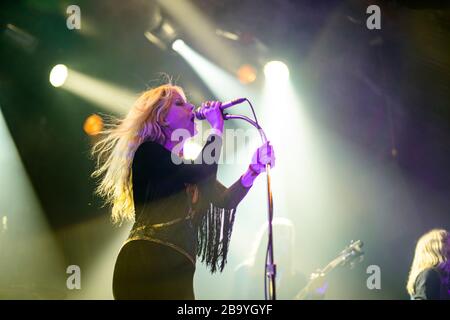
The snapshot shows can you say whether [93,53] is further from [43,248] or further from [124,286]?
[124,286]

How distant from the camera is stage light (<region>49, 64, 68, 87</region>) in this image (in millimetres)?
3877

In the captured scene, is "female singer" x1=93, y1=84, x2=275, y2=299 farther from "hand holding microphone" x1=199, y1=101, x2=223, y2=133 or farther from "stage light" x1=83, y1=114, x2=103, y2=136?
"stage light" x1=83, y1=114, x2=103, y2=136

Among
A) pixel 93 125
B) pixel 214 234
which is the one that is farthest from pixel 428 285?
pixel 93 125

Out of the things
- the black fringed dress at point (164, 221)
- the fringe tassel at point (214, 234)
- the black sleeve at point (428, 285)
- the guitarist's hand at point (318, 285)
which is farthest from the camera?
the guitarist's hand at point (318, 285)

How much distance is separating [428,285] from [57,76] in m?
3.25

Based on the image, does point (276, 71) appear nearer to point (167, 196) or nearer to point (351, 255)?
point (351, 255)

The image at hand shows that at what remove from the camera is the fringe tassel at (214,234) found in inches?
87.1

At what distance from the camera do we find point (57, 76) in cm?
391

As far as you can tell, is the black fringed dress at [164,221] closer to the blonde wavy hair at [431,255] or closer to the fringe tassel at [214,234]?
the fringe tassel at [214,234]

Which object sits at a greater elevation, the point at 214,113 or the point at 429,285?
the point at 214,113

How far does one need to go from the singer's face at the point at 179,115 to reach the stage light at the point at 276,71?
1888 mm

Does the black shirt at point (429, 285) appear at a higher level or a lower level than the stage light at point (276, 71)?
lower

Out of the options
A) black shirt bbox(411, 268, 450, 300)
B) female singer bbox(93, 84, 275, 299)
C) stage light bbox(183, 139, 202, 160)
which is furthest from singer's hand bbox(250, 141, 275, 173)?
black shirt bbox(411, 268, 450, 300)

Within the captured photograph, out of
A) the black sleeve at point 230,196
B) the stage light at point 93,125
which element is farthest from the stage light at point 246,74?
the black sleeve at point 230,196
